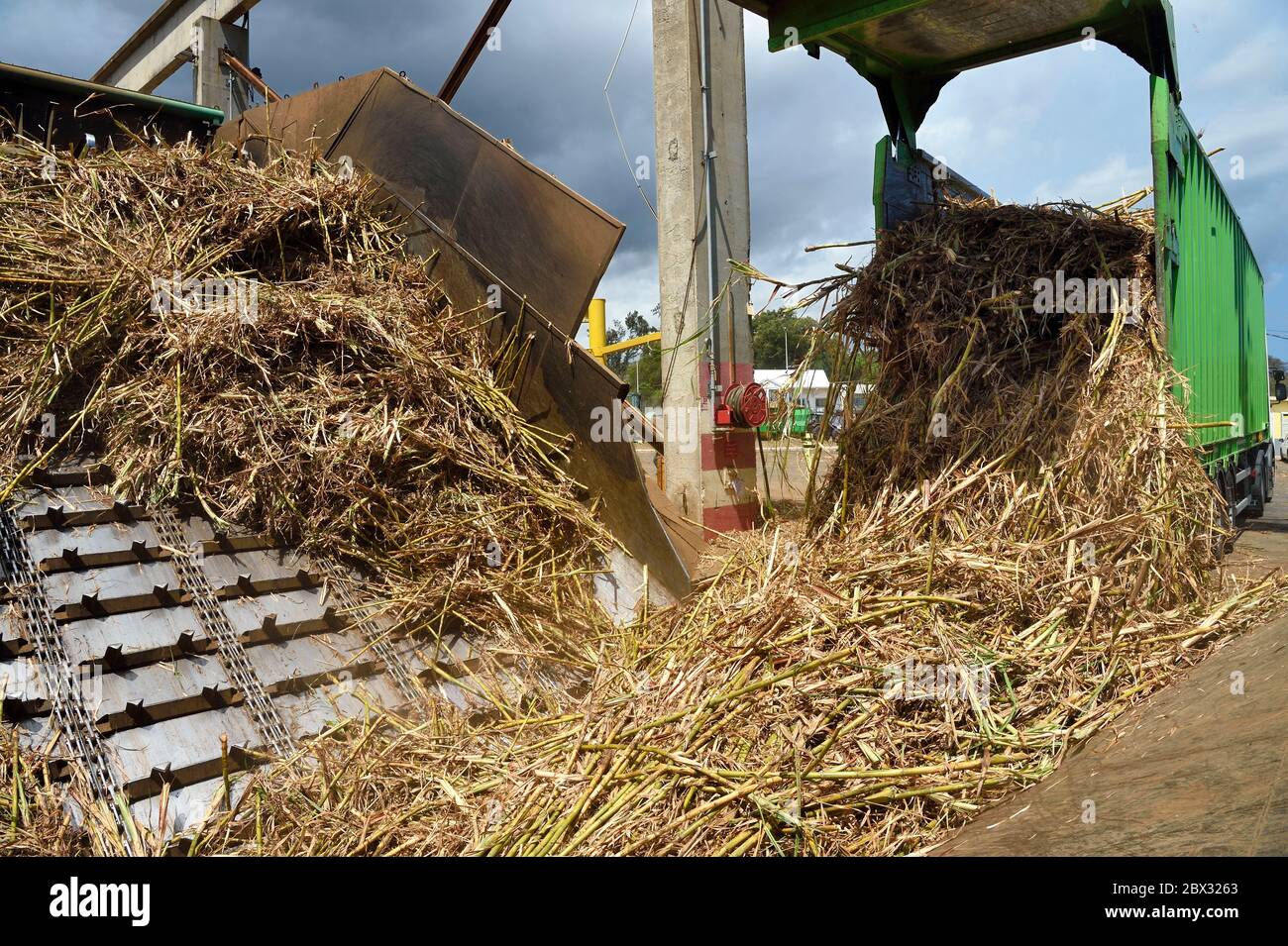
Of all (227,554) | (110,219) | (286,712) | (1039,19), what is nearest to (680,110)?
(1039,19)

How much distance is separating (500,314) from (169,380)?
4.86 ft

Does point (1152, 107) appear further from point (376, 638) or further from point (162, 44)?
point (162, 44)

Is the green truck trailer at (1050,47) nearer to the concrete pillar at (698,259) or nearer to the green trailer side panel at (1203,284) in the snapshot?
the green trailer side panel at (1203,284)

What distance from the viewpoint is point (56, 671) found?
2.69 meters

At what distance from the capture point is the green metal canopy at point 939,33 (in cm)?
414

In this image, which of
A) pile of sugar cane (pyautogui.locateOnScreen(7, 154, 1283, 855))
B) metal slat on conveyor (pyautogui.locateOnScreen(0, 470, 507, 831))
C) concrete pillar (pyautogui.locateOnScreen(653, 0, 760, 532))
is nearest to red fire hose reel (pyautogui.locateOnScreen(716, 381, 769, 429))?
concrete pillar (pyautogui.locateOnScreen(653, 0, 760, 532))

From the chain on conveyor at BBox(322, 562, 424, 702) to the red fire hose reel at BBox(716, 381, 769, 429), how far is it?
12.3ft

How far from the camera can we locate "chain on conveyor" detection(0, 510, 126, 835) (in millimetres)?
2484

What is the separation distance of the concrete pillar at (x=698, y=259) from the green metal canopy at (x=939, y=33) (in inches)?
79.8

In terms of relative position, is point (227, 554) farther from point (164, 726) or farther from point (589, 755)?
point (589, 755)

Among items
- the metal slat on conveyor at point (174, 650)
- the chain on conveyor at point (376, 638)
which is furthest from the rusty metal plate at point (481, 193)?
the metal slat on conveyor at point (174, 650)

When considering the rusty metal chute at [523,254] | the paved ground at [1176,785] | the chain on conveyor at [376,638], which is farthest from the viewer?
the rusty metal chute at [523,254]

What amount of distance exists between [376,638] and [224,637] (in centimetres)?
52

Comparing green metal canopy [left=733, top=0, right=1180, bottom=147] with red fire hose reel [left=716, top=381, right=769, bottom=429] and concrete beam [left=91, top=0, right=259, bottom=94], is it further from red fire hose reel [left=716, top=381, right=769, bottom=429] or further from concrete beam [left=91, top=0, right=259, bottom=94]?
concrete beam [left=91, top=0, right=259, bottom=94]
